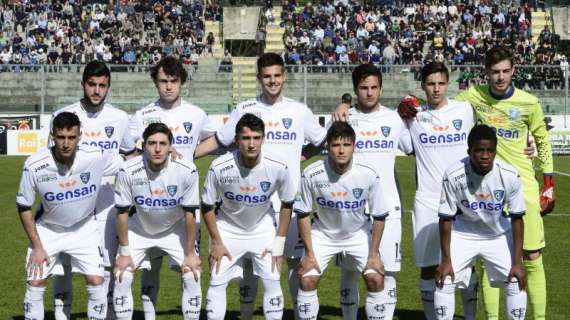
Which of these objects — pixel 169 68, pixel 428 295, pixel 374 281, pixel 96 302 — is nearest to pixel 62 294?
pixel 96 302

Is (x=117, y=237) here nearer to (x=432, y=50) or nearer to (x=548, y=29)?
(x=432, y=50)

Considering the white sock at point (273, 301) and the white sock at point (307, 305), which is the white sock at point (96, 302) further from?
the white sock at point (307, 305)

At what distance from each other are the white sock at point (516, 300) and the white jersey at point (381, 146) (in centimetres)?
123

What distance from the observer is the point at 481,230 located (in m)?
8.33

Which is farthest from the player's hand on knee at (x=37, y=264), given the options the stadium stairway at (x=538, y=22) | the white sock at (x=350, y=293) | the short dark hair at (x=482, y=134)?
the stadium stairway at (x=538, y=22)

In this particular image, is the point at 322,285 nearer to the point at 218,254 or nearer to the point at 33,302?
the point at 218,254

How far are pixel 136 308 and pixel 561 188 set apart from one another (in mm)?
14996

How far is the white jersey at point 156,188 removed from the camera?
27.6 ft

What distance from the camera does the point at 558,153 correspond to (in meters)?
33.2

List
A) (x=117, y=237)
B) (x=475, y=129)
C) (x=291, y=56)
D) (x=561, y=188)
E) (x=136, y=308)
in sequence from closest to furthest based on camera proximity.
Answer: (x=475, y=129) < (x=117, y=237) < (x=136, y=308) < (x=561, y=188) < (x=291, y=56)

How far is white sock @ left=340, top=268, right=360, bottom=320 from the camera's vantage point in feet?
29.3

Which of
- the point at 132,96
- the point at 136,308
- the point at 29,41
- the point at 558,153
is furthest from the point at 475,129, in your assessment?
the point at 29,41

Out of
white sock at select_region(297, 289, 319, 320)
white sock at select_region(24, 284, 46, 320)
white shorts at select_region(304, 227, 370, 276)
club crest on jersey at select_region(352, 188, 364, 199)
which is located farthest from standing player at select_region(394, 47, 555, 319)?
white sock at select_region(24, 284, 46, 320)

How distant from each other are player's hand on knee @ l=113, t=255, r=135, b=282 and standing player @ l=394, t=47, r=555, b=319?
9.40 ft
